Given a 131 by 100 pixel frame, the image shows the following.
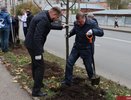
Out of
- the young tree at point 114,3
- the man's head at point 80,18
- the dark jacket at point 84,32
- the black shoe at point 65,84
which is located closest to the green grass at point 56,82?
the black shoe at point 65,84

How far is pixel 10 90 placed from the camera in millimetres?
8477

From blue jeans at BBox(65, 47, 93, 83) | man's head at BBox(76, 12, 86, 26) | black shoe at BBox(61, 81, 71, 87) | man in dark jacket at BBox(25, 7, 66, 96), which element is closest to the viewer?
man in dark jacket at BBox(25, 7, 66, 96)

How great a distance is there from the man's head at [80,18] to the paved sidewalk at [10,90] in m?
1.79

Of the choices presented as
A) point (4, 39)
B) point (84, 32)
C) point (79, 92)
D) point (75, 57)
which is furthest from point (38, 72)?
point (4, 39)

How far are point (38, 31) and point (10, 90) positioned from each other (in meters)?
1.85

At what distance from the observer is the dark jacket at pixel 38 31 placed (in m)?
7.28

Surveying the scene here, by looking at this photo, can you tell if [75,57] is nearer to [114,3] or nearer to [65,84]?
[65,84]

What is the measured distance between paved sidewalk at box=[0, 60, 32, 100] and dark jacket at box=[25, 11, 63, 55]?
103 centimetres

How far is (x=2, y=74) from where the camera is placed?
10609mm

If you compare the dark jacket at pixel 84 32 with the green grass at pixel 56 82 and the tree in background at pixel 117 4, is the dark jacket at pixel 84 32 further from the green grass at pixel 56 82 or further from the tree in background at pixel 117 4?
the tree in background at pixel 117 4

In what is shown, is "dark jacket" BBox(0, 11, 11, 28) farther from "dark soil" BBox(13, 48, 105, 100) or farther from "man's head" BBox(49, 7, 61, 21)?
"man's head" BBox(49, 7, 61, 21)

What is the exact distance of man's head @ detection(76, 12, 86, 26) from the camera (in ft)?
25.6

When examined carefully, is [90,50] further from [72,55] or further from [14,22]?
[14,22]

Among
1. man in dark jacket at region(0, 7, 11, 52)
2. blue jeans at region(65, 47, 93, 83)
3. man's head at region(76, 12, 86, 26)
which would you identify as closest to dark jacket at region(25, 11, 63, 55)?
man's head at region(76, 12, 86, 26)
